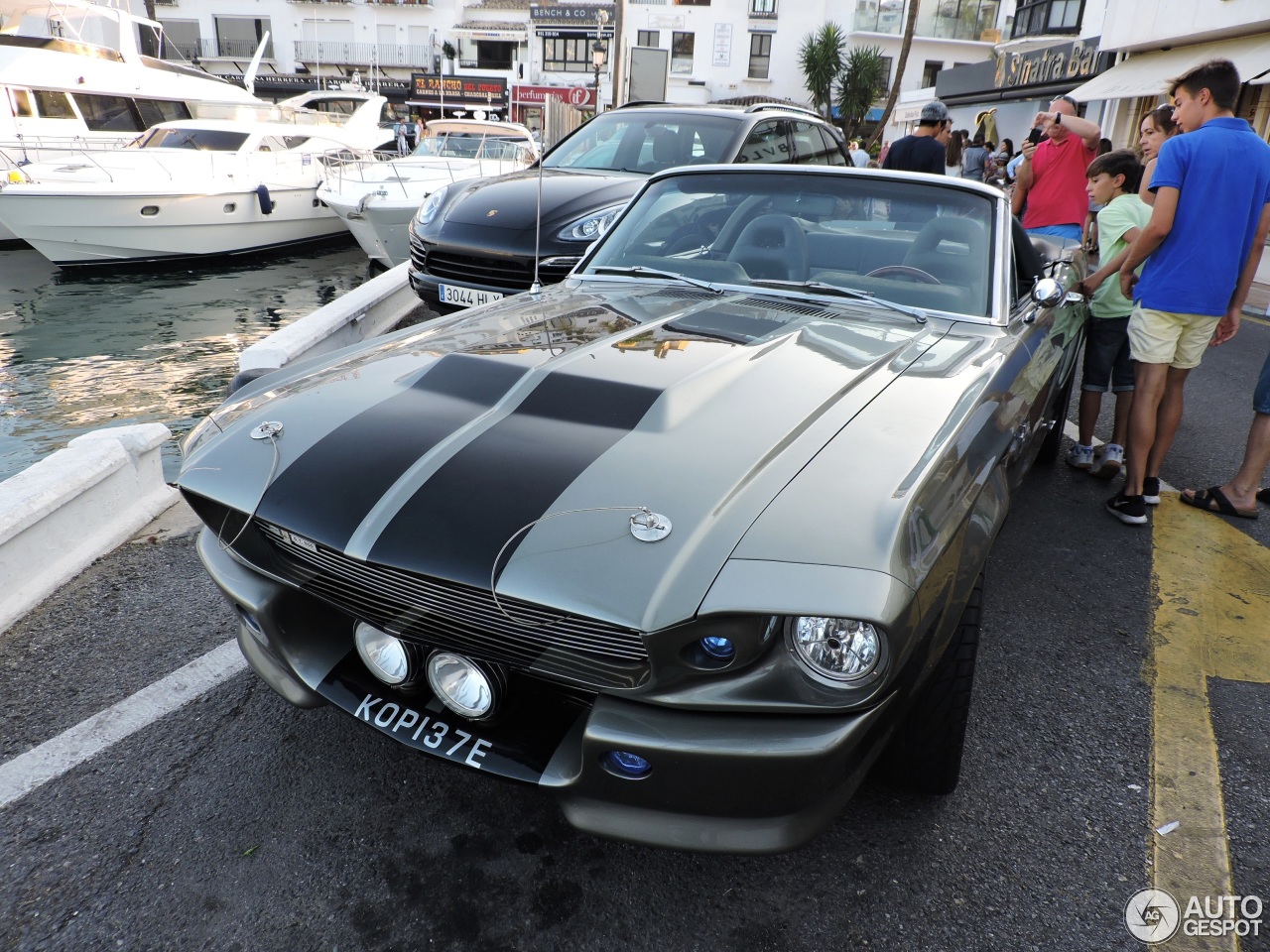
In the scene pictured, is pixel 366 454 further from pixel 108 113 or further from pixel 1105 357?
pixel 108 113

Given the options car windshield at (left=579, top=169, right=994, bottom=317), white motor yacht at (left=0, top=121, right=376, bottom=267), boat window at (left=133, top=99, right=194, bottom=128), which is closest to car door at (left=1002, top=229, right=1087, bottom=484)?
car windshield at (left=579, top=169, right=994, bottom=317)

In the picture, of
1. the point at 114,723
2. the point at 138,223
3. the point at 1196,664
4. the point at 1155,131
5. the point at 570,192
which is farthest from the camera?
the point at 138,223

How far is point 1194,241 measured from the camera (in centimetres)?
362

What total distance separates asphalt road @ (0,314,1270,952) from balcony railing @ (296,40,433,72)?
46.9m

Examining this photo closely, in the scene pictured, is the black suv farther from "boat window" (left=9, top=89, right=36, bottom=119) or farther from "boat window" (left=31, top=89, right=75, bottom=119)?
"boat window" (left=31, top=89, right=75, bottom=119)

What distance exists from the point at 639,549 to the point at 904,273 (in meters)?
1.87

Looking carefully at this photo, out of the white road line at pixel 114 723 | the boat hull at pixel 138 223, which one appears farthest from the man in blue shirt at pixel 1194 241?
the boat hull at pixel 138 223

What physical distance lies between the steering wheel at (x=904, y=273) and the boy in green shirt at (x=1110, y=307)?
1557 millimetres

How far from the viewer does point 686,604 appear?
4.96ft

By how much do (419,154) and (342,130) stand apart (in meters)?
3.58

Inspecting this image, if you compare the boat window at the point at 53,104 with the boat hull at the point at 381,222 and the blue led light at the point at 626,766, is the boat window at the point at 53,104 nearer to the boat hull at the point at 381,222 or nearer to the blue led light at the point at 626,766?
the boat hull at the point at 381,222

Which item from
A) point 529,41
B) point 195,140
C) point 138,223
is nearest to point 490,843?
point 138,223

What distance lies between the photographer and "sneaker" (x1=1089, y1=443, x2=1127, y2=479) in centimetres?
446

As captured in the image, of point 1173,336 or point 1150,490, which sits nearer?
point 1173,336
